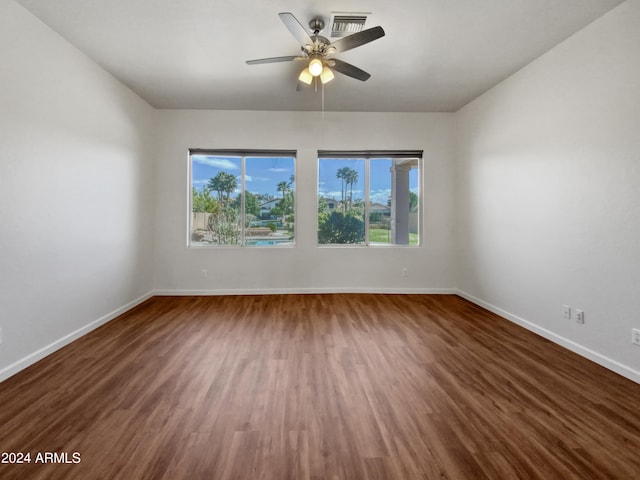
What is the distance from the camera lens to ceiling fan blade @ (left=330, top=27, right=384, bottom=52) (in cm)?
212

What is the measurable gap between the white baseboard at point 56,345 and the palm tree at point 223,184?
2.04m

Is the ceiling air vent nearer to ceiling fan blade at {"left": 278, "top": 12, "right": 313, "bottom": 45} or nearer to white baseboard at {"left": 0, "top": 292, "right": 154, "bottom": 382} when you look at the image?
ceiling fan blade at {"left": 278, "top": 12, "right": 313, "bottom": 45}

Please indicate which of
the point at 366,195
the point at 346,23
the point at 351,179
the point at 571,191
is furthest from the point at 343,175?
the point at 571,191

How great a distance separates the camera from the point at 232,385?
202cm

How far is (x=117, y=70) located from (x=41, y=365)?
3.11 m

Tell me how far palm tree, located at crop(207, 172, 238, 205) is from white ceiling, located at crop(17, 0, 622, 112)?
116 centimetres

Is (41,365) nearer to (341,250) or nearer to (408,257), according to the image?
(341,250)

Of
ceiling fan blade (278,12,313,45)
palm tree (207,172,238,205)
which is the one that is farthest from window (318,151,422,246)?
ceiling fan blade (278,12,313,45)

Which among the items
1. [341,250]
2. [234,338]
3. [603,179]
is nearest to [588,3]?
[603,179]

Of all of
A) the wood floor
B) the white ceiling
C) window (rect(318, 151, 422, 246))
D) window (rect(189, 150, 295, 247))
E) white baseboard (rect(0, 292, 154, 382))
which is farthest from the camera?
window (rect(318, 151, 422, 246))

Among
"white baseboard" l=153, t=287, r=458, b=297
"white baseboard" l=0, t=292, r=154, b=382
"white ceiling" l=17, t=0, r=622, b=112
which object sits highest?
"white ceiling" l=17, t=0, r=622, b=112

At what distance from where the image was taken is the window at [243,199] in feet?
14.9

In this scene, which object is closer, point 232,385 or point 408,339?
point 232,385

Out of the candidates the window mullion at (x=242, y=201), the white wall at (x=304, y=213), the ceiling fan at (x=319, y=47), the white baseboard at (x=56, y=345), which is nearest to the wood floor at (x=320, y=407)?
the white baseboard at (x=56, y=345)
